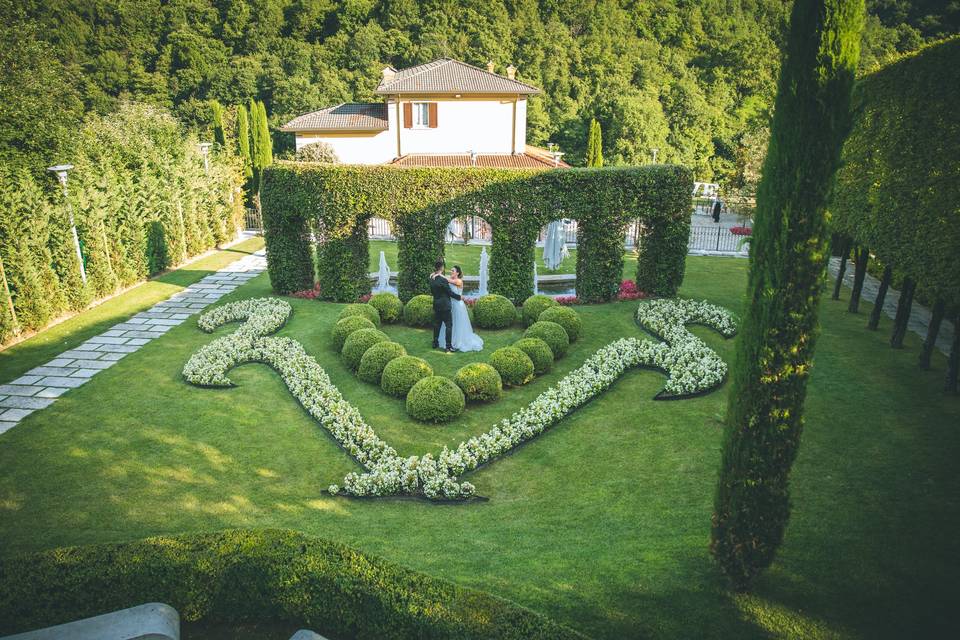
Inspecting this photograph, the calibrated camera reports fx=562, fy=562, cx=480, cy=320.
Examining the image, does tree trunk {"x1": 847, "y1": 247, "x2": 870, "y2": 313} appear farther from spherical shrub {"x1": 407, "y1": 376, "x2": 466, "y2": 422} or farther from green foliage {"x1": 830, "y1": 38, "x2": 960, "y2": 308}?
spherical shrub {"x1": 407, "y1": 376, "x2": 466, "y2": 422}

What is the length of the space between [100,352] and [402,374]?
839 centimetres

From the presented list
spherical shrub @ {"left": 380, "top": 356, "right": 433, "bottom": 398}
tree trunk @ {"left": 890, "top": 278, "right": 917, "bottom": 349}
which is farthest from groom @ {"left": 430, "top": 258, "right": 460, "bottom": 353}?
tree trunk @ {"left": 890, "top": 278, "right": 917, "bottom": 349}

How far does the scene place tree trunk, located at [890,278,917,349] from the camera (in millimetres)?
12883

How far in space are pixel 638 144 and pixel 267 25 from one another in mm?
41197

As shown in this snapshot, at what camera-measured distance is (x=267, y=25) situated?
5978 centimetres

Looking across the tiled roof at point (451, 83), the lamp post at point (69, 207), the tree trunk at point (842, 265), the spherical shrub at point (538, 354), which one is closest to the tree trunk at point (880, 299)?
the tree trunk at point (842, 265)

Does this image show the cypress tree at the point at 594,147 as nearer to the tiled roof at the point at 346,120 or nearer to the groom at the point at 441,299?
the tiled roof at the point at 346,120

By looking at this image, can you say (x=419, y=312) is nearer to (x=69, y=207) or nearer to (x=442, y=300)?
(x=442, y=300)

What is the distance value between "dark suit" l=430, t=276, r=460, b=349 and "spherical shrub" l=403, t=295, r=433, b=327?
59.4 inches

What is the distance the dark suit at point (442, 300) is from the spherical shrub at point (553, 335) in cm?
195

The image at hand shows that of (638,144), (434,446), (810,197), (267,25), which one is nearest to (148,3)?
(267,25)

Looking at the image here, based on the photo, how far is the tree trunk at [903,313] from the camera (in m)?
12.9

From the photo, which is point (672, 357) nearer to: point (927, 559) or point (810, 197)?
point (927, 559)

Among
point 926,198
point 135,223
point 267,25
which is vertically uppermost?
point 267,25
